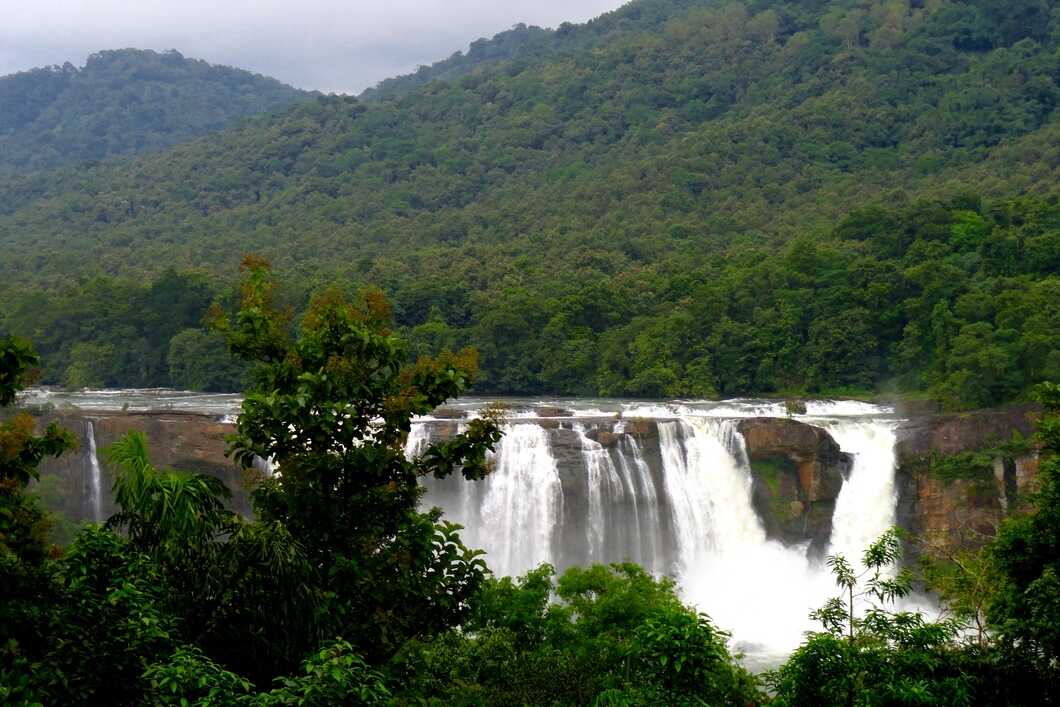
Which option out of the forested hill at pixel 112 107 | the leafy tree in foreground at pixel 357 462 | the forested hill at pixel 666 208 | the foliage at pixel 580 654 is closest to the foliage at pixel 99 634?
the leafy tree in foreground at pixel 357 462

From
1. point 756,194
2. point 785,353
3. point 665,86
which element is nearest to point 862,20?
point 665,86

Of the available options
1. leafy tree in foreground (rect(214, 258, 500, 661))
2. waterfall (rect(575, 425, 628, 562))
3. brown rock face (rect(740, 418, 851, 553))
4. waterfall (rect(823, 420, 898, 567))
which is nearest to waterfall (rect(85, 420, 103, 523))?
waterfall (rect(575, 425, 628, 562))

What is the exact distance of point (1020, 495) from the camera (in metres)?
26.9

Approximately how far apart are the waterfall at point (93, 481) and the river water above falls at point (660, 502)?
0.11 ft

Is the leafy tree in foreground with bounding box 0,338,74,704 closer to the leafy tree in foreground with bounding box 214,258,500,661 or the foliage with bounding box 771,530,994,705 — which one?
the leafy tree in foreground with bounding box 214,258,500,661

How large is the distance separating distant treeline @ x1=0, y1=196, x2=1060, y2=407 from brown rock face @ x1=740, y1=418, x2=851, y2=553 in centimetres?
505

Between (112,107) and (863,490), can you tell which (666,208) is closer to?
(863,490)

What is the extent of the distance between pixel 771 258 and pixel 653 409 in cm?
1457

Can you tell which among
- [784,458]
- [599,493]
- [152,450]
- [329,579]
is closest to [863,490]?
[784,458]

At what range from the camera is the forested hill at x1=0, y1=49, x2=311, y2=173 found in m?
115

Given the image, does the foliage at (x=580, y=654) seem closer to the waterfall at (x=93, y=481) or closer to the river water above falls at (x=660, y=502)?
the river water above falls at (x=660, y=502)

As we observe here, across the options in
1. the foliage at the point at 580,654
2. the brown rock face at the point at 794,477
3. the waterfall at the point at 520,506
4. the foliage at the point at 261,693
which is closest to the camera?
the foliage at the point at 261,693

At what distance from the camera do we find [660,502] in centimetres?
2881

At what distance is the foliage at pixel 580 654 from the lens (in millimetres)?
9812
